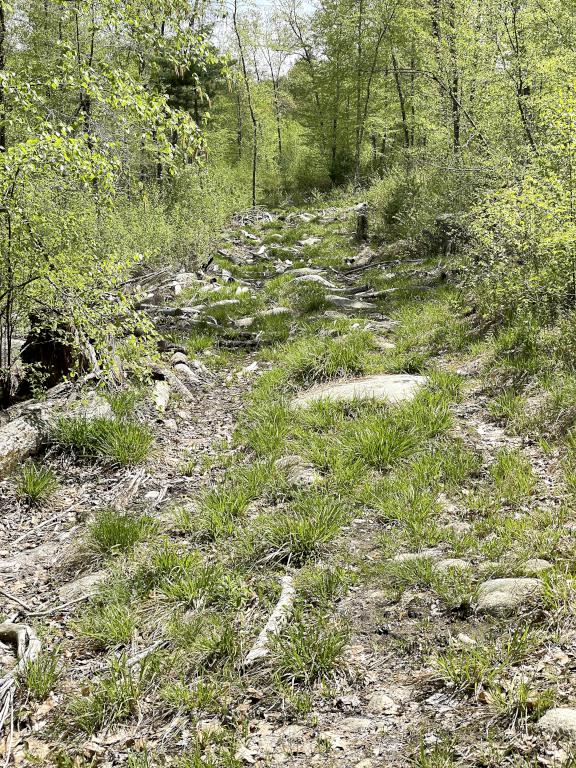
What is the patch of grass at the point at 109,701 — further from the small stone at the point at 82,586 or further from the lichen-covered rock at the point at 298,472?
the lichen-covered rock at the point at 298,472

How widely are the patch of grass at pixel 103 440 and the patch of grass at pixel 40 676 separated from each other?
261cm

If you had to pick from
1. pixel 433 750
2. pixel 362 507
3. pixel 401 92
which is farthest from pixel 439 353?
pixel 401 92

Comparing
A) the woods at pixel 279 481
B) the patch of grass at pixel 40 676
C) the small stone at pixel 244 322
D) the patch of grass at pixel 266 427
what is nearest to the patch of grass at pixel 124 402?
the woods at pixel 279 481

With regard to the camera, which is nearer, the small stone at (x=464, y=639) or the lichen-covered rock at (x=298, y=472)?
the small stone at (x=464, y=639)

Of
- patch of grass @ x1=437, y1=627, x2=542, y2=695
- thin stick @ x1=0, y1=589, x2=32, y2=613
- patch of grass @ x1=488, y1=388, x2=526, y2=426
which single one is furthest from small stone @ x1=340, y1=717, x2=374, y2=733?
patch of grass @ x1=488, y1=388, x2=526, y2=426

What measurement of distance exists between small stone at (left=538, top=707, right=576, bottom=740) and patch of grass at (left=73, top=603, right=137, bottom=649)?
2467 millimetres

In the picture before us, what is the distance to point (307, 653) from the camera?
10.0 feet

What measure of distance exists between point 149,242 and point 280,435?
961cm

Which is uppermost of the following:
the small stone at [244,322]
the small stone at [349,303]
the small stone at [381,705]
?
the small stone at [349,303]


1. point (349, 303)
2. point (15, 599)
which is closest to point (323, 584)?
point (15, 599)

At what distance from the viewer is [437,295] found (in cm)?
1065

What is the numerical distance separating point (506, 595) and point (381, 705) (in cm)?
99

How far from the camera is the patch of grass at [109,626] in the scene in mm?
3453

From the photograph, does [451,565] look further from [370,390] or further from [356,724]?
[370,390]
